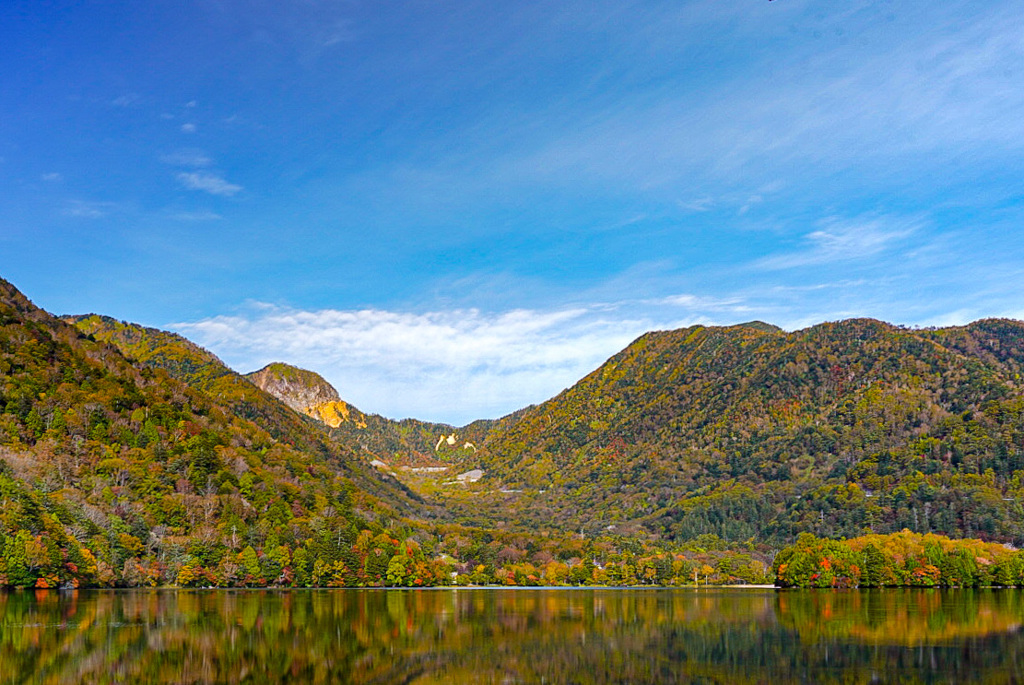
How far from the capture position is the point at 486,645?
80125 millimetres

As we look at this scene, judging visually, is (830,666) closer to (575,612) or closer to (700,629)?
(700,629)

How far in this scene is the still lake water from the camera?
59.9 m

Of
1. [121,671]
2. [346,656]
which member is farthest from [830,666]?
[121,671]

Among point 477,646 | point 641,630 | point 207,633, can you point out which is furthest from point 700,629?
point 207,633

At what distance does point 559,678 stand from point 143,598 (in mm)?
102297

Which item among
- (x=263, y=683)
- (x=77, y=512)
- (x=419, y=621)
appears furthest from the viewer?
(x=77, y=512)

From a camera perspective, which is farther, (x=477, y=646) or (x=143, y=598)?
(x=143, y=598)

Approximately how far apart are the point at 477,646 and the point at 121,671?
32.0m

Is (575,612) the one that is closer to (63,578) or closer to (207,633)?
(207,633)

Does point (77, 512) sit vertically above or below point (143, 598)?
above

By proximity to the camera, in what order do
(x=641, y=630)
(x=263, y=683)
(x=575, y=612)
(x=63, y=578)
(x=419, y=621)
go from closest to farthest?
(x=263, y=683) → (x=641, y=630) → (x=419, y=621) → (x=575, y=612) → (x=63, y=578)

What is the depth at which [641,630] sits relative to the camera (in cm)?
9775

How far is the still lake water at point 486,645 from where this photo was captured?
59938 mm

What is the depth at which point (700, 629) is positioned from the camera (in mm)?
98438
